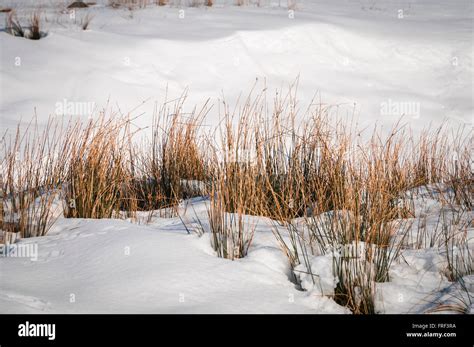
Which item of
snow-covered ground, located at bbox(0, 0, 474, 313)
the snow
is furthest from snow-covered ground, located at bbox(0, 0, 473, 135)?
the snow

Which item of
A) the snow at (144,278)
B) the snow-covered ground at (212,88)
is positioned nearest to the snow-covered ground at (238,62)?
the snow-covered ground at (212,88)

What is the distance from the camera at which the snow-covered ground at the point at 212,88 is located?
6.99ft

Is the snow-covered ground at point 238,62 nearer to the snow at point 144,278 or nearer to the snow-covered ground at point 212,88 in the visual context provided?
the snow-covered ground at point 212,88

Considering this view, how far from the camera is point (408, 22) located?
9.48 meters

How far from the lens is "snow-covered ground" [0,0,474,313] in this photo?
6.99ft

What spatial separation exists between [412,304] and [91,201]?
1.95 m

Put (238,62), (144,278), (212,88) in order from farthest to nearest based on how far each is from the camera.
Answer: (238,62), (212,88), (144,278)

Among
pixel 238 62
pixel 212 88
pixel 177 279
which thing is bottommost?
pixel 177 279

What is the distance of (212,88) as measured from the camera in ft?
23.0

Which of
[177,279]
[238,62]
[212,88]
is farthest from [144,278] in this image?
[238,62]

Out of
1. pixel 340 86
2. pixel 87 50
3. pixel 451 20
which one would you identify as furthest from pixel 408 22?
pixel 87 50

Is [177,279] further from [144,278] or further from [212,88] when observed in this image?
[212,88]

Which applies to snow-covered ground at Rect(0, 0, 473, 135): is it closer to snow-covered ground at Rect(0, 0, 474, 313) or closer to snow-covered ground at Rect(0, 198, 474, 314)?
snow-covered ground at Rect(0, 0, 474, 313)

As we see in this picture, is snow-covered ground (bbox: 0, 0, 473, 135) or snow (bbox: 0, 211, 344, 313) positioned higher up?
snow-covered ground (bbox: 0, 0, 473, 135)
